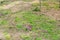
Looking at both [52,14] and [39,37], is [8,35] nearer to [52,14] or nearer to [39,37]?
[39,37]

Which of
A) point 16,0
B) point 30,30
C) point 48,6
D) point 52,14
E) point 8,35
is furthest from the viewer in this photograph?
point 16,0

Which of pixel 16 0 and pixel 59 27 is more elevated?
pixel 16 0

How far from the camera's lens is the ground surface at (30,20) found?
8836 millimetres

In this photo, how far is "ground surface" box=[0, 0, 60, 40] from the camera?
8.84 meters

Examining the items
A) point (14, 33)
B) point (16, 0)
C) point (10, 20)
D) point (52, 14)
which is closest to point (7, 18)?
point (10, 20)

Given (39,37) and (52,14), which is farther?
(52,14)

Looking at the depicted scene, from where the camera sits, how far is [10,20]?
33.7ft

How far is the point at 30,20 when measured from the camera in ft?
33.4

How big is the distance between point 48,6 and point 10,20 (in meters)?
3.11

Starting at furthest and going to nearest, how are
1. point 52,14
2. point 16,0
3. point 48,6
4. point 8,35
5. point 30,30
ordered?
point 16,0, point 48,6, point 52,14, point 30,30, point 8,35

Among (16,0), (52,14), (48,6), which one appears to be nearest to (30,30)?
(52,14)

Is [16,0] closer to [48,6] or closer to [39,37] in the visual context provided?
[48,6]

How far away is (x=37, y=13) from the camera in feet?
36.8

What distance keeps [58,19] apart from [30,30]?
2.09m
